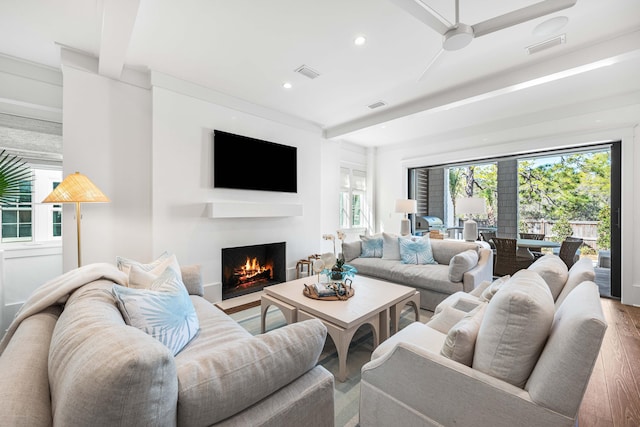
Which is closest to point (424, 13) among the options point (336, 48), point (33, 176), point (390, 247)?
point (336, 48)

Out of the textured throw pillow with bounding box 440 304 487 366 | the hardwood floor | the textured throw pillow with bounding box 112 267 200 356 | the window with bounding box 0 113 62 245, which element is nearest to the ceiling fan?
the textured throw pillow with bounding box 440 304 487 366

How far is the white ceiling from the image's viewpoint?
6.70 ft

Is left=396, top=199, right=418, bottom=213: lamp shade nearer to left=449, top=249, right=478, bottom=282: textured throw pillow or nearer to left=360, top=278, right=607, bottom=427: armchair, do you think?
left=449, top=249, right=478, bottom=282: textured throw pillow

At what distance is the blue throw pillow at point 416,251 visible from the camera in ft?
12.5

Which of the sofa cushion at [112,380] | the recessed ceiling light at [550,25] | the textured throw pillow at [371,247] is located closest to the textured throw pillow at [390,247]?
the textured throw pillow at [371,247]

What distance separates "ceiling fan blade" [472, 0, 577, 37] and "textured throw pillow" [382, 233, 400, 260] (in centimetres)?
296

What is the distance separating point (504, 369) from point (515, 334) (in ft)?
0.50

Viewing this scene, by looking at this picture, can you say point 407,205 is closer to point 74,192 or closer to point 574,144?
point 574,144

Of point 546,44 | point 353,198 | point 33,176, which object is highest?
point 546,44

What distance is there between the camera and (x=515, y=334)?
1027mm

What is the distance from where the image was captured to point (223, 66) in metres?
2.90

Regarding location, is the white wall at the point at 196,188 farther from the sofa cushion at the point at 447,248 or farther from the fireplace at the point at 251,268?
the sofa cushion at the point at 447,248

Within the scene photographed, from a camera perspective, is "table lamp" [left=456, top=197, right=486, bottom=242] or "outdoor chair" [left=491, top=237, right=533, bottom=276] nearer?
"outdoor chair" [left=491, top=237, right=533, bottom=276]

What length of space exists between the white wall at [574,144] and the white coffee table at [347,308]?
3.19 meters
